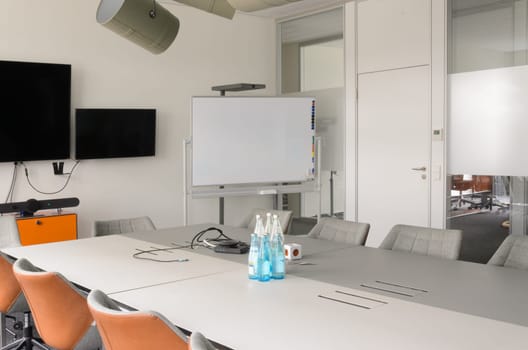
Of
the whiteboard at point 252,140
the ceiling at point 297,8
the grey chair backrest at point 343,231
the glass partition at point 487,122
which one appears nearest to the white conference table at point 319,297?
the grey chair backrest at point 343,231

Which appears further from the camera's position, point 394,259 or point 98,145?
point 98,145

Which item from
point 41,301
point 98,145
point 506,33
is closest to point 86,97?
point 98,145

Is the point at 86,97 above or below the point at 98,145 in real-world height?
above

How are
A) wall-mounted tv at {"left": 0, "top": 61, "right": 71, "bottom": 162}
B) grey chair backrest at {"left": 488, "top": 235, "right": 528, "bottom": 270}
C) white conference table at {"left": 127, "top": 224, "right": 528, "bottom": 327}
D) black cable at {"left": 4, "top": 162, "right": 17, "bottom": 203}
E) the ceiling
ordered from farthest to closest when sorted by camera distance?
the ceiling
black cable at {"left": 4, "top": 162, "right": 17, "bottom": 203}
wall-mounted tv at {"left": 0, "top": 61, "right": 71, "bottom": 162}
grey chair backrest at {"left": 488, "top": 235, "right": 528, "bottom": 270}
white conference table at {"left": 127, "top": 224, "right": 528, "bottom": 327}

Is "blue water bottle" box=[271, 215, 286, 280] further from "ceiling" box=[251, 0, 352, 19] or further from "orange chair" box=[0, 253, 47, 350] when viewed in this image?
"ceiling" box=[251, 0, 352, 19]

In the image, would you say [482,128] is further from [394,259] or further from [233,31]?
[233,31]

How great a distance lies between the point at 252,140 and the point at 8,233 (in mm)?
3295

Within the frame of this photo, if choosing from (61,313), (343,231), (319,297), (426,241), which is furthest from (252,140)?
(319,297)

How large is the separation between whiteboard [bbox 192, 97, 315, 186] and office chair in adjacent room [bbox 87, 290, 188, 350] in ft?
15.2

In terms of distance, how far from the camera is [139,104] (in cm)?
688

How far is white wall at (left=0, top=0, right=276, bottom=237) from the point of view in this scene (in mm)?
6055

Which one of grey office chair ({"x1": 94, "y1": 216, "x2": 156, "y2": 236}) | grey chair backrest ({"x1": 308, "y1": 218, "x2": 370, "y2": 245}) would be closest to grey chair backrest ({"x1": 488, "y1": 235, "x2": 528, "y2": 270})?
grey chair backrest ({"x1": 308, "y1": 218, "x2": 370, "y2": 245})

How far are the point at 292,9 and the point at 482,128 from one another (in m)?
3.24

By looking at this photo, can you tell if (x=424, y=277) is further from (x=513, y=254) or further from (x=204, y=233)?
(x=204, y=233)
